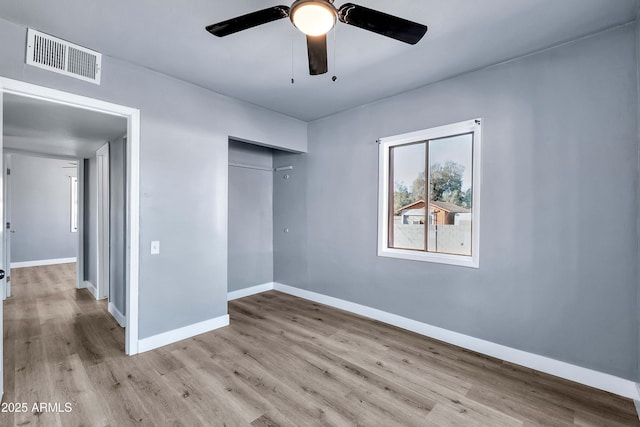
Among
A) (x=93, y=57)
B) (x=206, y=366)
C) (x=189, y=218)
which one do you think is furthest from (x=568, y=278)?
(x=93, y=57)

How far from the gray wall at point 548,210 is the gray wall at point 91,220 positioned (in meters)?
4.31

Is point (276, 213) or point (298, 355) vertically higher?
point (276, 213)

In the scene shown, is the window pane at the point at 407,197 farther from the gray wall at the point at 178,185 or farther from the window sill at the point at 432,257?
the gray wall at the point at 178,185

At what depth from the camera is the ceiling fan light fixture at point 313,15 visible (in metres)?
1.42

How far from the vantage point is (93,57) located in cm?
241

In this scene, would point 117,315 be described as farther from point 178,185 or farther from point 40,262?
point 40,262

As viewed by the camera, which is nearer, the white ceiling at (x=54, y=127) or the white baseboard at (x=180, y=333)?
the white ceiling at (x=54, y=127)

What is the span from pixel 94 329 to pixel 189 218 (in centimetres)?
169

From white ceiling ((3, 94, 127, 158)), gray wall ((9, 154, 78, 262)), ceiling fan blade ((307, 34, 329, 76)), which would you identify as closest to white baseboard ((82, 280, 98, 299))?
gray wall ((9, 154, 78, 262))

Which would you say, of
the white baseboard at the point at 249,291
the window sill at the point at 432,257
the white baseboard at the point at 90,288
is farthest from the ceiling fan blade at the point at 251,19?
the white baseboard at the point at 90,288

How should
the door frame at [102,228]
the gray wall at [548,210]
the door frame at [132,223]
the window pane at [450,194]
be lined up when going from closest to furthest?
the gray wall at [548,210] < the door frame at [132,223] < the window pane at [450,194] < the door frame at [102,228]

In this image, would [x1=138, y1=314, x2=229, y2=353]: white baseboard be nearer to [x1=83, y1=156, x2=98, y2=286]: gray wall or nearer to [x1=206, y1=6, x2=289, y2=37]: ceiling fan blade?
[x1=83, y1=156, x2=98, y2=286]: gray wall

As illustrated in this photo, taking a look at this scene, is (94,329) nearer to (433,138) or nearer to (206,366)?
(206,366)

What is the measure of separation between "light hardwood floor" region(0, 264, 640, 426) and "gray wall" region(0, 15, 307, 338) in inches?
18.6
